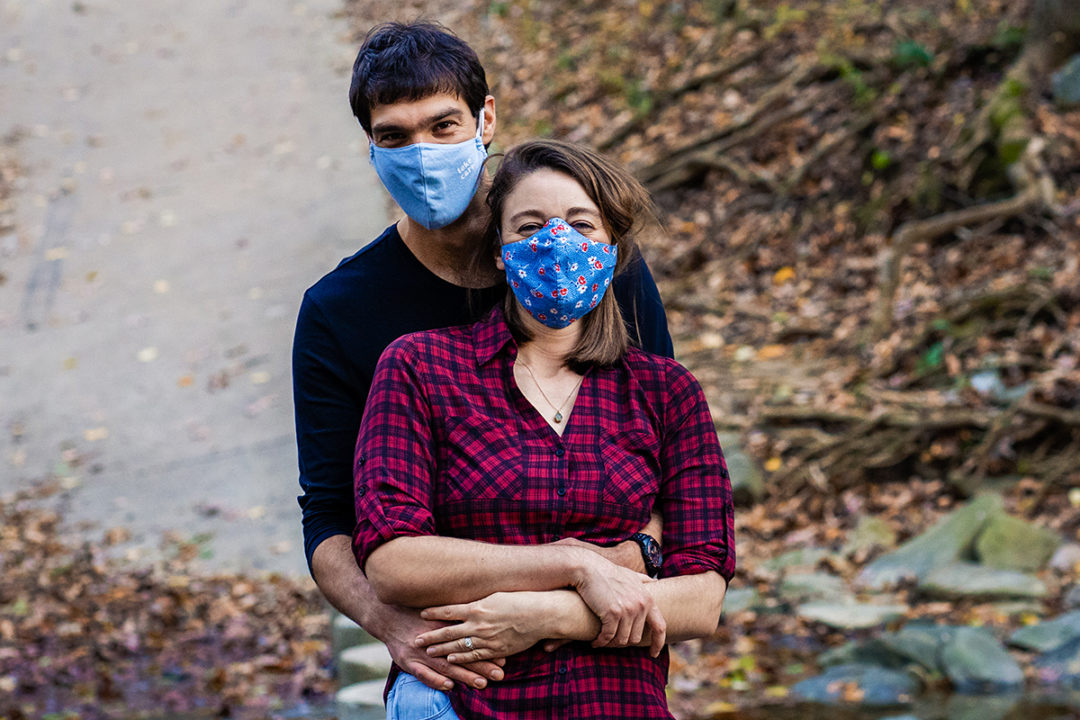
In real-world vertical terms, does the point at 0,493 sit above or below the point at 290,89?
below

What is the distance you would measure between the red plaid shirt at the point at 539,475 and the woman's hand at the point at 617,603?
0.25ft

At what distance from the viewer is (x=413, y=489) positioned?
2.31m

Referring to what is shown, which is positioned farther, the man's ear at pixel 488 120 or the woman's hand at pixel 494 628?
the man's ear at pixel 488 120

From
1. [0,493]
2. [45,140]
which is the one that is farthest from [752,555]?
[45,140]

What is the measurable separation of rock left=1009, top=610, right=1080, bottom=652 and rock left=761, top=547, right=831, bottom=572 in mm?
1247

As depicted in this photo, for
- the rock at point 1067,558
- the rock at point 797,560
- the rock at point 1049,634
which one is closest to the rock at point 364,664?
the rock at point 797,560

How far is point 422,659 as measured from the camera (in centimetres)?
236

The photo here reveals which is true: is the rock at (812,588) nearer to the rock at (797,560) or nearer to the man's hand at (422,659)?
the rock at (797,560)

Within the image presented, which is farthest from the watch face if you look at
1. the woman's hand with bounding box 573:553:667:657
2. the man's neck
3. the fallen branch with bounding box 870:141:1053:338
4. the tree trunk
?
A: the tree trunk

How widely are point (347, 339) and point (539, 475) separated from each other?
59 centimetres

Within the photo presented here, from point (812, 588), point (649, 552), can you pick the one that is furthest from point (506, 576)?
point (812, 588)

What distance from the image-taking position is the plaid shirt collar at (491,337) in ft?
8.21

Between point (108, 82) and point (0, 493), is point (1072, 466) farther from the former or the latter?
point (108, 82)

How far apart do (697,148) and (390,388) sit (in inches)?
338
